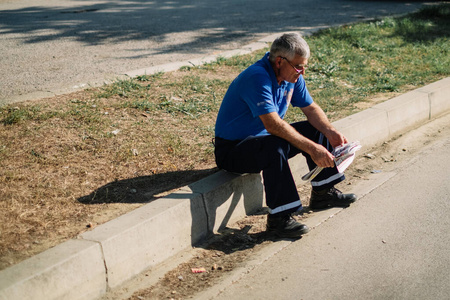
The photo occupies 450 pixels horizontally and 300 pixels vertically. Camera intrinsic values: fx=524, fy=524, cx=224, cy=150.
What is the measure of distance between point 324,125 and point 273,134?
1.88 ft

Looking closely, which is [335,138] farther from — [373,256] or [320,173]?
[373,256]

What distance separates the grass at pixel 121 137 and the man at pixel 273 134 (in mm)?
570

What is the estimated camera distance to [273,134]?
12.4ft

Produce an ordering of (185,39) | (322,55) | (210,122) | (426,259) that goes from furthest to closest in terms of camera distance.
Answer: (185,39), (322,55), (210,122), (426,259)

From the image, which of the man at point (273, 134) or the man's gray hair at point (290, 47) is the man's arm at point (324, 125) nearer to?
the man at point (273, 134)

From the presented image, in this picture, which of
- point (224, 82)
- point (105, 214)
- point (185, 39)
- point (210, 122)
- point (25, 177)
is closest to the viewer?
point (105, 214)

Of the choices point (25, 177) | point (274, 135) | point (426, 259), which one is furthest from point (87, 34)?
point (426, 259)

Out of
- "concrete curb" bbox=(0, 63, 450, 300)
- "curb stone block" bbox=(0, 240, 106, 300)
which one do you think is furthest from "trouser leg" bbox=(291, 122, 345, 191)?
"curb stone block" bbox=(0, 240, 106, 300)

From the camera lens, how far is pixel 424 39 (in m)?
9.34

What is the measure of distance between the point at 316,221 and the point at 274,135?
2.58 feet

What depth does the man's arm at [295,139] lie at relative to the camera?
12.2ft

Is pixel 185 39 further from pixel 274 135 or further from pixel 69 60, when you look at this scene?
pixel 274 135

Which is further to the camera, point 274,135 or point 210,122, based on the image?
point 210,122

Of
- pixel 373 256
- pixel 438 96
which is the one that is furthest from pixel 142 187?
pixel 438 96
